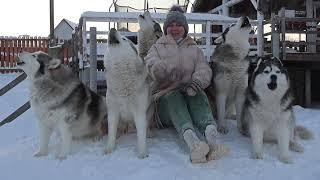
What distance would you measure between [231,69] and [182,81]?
0.73m

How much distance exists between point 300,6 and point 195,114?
33.1ft

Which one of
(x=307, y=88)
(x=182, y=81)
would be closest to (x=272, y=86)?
(x=182, y=81)

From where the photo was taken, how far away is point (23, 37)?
18.6 m

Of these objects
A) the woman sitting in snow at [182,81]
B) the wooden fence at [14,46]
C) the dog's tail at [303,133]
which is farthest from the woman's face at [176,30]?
the wooden fence at [14,46]

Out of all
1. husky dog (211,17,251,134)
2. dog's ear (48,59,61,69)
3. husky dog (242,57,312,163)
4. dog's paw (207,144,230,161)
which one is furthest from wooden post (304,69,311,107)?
dog's ear (48,59,61,69)

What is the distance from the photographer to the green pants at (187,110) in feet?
15.3

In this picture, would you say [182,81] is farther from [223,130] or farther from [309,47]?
[309,47]

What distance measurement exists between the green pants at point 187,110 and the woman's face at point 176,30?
652 millimetres

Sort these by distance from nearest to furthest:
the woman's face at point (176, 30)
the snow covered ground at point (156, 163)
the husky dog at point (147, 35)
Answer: the snow covered ground at point (156, 163) < the woman's face at point (176, 30) < the husky dog at point (147, 35)

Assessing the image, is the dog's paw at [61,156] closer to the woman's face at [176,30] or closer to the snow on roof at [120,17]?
the woman's face at [176,30]

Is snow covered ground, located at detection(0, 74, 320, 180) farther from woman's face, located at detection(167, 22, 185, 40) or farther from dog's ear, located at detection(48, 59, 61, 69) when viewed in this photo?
woman's face, located at detection(167, 22, 185, 40)

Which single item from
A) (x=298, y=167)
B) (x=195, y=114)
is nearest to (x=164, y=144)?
(x=195, y=114)

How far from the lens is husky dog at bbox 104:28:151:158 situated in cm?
457

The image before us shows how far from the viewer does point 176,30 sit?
4.98m
